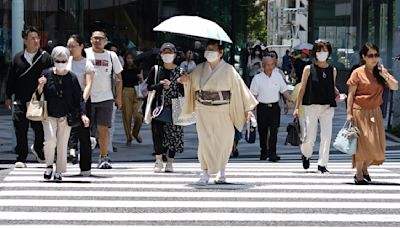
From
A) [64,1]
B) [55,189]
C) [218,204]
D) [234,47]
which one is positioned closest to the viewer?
[218,204]

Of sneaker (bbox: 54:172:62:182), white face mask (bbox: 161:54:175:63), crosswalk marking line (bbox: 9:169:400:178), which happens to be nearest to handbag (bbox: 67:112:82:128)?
sneaker (bbox: 54:172:62:182)

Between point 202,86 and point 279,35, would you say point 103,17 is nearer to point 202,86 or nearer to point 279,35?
point 202,86

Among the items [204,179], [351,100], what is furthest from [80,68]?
[351,100]

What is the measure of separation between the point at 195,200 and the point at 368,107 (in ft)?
8.61

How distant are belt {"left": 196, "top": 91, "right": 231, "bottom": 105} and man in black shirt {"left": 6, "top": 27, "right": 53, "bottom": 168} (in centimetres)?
311

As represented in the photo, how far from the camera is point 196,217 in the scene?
9.38 metres

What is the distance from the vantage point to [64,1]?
30.3m

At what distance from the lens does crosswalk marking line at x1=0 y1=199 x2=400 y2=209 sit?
9969 mm

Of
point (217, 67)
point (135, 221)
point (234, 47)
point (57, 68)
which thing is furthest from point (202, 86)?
point (234, 47)

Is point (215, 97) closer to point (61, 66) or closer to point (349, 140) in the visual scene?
point (349, 140)

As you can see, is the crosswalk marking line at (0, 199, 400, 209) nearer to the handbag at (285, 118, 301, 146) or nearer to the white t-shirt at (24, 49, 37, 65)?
the handbag at (285, 118, 301, 146)

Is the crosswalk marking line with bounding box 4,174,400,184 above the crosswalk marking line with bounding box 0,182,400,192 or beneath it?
beneath

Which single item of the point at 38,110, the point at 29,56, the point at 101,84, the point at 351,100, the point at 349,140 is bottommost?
the point at 349,140

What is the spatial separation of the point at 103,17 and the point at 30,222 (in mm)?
25901
